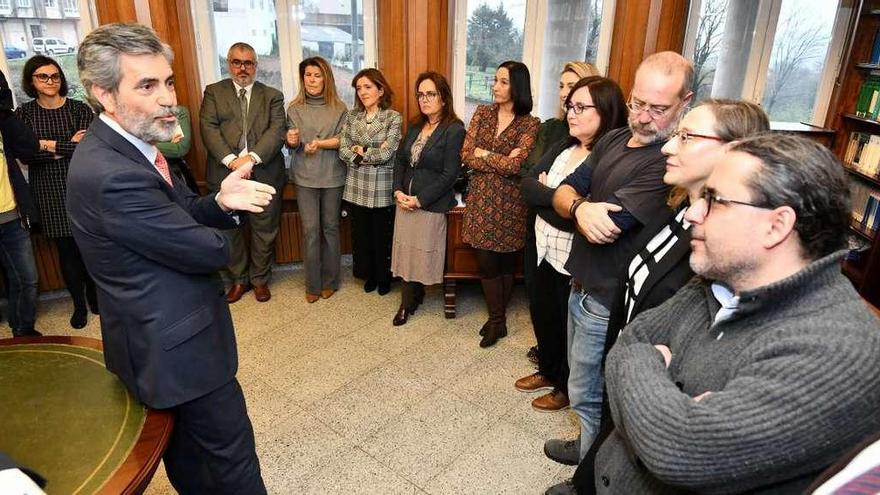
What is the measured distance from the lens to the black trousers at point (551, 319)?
2537 mm

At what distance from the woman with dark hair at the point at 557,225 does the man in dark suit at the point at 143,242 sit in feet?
3.98

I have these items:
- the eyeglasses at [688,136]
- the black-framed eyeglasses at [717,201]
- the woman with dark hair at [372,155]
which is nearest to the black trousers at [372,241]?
the woman with dark hair at [372,155]

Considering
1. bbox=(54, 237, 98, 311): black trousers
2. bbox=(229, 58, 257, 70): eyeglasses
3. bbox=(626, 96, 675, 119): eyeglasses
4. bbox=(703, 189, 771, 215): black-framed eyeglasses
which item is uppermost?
bbox=(229, 58, 257, 70): eyeglasses

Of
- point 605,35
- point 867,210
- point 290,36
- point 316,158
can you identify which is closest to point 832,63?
point 867,210

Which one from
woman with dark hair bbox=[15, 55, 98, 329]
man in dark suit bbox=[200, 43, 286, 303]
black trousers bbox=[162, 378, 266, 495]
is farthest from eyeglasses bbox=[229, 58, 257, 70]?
black trousers bbox=[162, 378, 266, 495]

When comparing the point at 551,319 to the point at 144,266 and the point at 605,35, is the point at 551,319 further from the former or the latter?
the point at 605,35

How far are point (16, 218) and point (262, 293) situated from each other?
4.75 feet

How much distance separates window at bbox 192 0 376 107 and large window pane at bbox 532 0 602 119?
1391 millimetres

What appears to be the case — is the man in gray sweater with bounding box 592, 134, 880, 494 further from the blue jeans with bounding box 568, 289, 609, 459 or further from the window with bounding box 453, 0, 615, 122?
the window with bounding box 453, 0, 615, 122

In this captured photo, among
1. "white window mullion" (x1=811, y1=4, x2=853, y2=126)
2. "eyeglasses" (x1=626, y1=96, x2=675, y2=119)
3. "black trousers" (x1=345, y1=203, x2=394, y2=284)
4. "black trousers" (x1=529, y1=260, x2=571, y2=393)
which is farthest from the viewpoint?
"white window mullion" (x1=811, y1=4, x2=853, y2=126)

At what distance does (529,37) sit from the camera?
4234 mm

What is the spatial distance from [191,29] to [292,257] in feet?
5.87

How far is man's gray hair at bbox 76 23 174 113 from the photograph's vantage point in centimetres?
136

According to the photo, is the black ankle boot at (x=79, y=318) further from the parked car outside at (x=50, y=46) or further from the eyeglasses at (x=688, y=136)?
the eyeglasses at (x=688, y=136)
